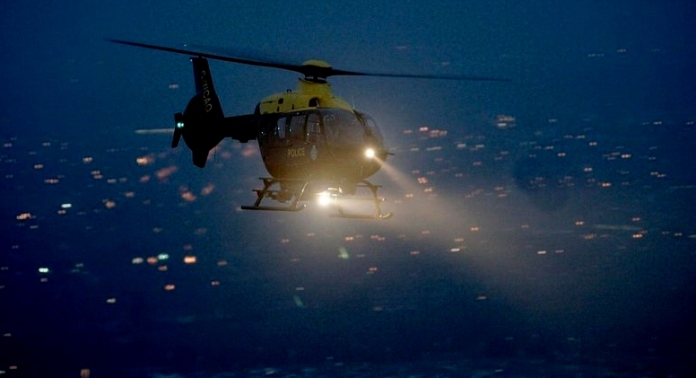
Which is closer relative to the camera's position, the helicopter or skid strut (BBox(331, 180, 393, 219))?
skid strut (BBox(331, 180, 393, 219))

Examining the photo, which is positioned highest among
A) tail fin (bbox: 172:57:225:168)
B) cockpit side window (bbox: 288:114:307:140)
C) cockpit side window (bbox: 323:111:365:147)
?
tail fin (bbox: 172:57:225:168)

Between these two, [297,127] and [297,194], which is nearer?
[297,127]

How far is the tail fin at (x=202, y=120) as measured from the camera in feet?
103

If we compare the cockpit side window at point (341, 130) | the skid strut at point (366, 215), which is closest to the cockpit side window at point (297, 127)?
the cockpit side window at point (341, 130)

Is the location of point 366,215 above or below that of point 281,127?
below

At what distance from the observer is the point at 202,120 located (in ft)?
104

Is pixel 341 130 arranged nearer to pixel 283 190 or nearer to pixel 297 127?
pixel 297 127

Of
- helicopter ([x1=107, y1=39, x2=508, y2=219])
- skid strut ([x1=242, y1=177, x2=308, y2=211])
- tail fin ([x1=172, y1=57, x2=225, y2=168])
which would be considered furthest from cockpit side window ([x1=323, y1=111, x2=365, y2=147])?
tail fin ([x1=172, y1=57, x2=225, y2=168])

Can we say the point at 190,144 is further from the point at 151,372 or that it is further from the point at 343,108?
the point at 151,372

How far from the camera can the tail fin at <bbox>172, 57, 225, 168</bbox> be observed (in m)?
31.5

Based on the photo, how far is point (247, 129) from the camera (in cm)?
3028

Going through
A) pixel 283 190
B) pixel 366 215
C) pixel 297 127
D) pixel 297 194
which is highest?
pixel 297 127

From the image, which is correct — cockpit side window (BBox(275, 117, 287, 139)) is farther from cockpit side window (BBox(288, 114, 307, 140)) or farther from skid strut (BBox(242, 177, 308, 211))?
skid strut (BBox(242, 177, 308, 211))

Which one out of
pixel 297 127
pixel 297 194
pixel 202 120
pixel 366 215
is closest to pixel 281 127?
pixel 297 127
